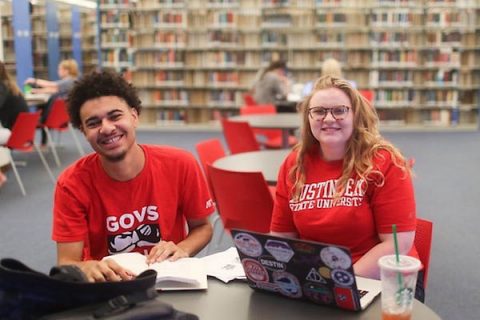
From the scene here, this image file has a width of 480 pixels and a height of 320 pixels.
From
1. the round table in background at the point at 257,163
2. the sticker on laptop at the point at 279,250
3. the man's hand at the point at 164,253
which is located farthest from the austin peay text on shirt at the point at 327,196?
the round table in background at the point at 257,163

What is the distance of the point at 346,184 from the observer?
5.93ft

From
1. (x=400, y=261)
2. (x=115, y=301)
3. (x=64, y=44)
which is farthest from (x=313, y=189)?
(x=64, y=44)

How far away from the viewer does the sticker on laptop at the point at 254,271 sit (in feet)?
4.43

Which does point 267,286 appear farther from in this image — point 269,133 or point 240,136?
point 269,133

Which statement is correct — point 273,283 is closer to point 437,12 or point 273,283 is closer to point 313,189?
point 313,189

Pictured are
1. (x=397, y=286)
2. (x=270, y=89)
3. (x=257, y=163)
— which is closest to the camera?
(x=397, y=286)

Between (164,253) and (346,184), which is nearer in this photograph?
(164,253)

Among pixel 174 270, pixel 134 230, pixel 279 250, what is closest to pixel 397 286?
pixel 279 250

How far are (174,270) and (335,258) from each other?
18.2 inches

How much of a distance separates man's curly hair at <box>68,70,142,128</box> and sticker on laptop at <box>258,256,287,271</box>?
0.79 metres

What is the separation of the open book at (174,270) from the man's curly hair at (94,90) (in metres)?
0.52

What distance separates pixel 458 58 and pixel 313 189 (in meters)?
8.55

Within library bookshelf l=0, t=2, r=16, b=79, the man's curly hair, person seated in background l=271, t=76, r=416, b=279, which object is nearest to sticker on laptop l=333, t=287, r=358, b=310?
person seated in background l=271, t=76, r=416, b=279

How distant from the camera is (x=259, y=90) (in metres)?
7.39
